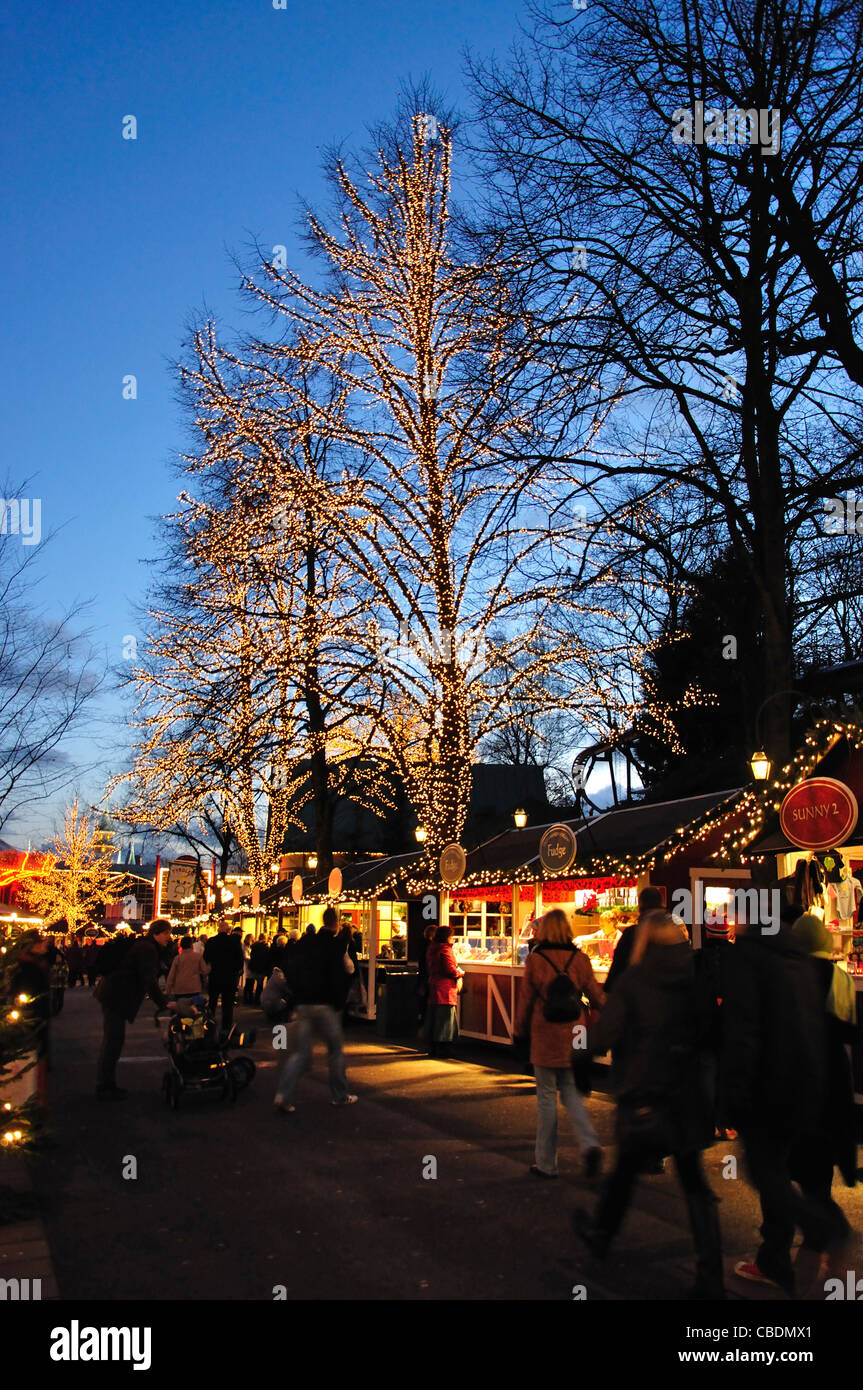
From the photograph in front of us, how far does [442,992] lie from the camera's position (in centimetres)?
1555

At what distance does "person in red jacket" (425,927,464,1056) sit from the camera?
15578 mm

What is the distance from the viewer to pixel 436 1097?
12016 millimetres

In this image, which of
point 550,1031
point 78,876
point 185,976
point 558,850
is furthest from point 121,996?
point 78,876

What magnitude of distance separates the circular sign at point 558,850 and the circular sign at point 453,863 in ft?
8.39

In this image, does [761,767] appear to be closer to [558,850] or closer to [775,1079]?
[558,850]

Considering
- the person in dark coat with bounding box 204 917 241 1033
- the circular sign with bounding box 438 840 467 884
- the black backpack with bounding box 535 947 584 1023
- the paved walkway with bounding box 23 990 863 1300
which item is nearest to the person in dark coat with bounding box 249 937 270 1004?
the person in dark coat with bounding box 204 917 241 1033

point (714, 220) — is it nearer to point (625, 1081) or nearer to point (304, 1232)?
point (625, 1081)

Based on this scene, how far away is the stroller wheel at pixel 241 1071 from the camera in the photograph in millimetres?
11906

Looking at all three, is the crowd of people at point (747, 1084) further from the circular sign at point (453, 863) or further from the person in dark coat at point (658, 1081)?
the circular sign at point (453, 863)

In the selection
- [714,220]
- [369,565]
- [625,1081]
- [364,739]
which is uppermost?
[714,220]

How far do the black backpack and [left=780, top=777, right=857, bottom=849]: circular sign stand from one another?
392 cm

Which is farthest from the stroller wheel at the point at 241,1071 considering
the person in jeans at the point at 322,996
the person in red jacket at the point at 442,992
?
the person in red jacket at the point at 442,992

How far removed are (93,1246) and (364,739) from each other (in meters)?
16.5
